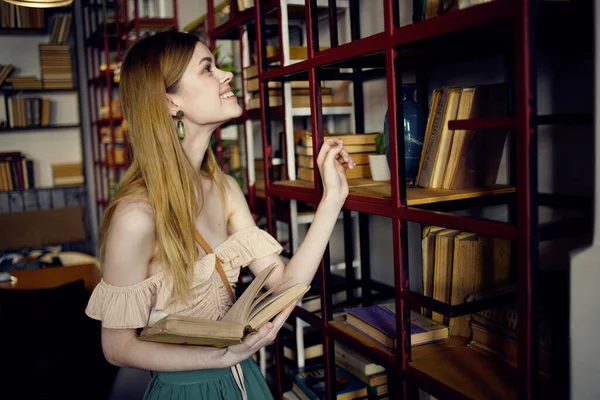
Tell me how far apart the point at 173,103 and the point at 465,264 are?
874 mm

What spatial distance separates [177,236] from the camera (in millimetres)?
1468

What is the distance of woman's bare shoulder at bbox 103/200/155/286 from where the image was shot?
1.39 m

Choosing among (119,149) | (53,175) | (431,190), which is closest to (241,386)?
(431,190)

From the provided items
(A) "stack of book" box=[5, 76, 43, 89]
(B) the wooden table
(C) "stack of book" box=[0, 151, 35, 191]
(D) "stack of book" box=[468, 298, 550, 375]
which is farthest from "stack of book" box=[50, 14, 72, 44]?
(D) "stack of book" box=[468, 298, 550, 375]

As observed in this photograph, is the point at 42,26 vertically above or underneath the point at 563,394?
above

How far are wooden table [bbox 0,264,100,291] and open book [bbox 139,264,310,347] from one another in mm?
2319

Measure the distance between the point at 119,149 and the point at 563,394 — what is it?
4736mm

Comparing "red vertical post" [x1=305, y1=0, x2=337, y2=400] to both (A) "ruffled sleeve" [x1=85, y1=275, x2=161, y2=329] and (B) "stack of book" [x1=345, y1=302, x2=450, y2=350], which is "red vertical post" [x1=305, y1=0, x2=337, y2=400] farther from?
(A) "ruffled sleeve" [x1=85, y1=275, x2=161, y2=329]

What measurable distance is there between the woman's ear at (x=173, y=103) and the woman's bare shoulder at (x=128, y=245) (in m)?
0.29

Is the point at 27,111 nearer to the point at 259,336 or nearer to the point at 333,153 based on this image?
the point at 333,153

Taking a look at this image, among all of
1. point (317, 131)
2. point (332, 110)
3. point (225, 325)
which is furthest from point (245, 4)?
point (225, 325)

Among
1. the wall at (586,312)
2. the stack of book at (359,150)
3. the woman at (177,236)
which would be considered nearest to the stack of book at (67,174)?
the stack of book at (359,150)

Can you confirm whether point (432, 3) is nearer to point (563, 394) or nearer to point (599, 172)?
point (599, 172)

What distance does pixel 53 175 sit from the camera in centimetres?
593
